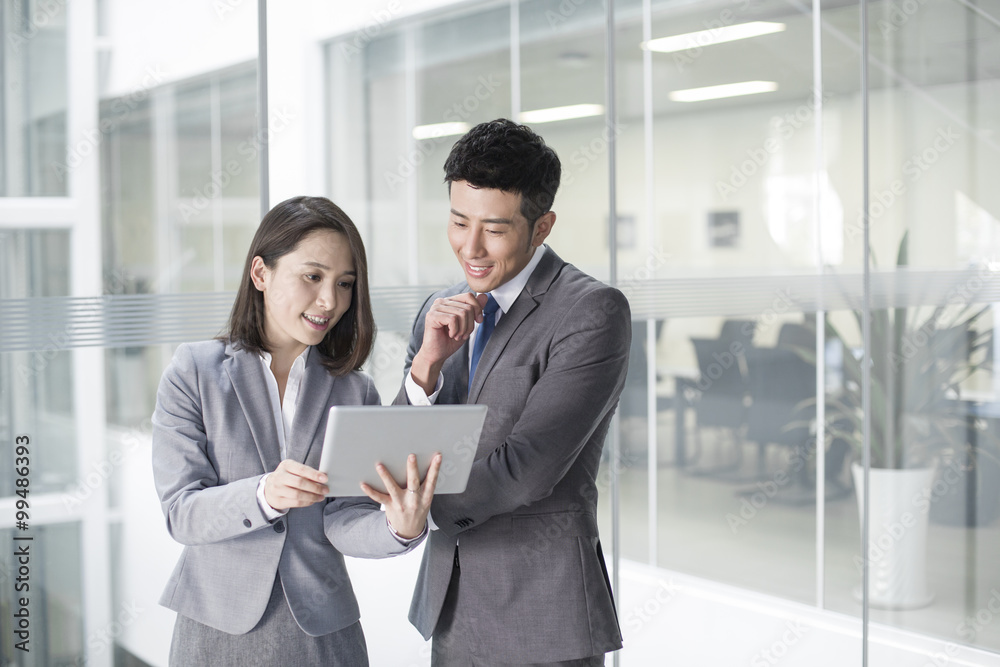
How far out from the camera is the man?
5.90 ft

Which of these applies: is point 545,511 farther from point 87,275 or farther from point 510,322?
point 87,275

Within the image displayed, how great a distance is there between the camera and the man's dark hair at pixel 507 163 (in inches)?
70.9

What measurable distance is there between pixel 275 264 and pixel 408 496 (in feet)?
1.62

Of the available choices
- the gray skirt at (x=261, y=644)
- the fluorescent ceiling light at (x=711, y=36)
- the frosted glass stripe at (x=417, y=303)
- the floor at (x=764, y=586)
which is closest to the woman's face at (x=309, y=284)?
the gray skirt at (x=261, y=644)

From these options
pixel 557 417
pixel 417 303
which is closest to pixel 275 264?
pixel 557 417

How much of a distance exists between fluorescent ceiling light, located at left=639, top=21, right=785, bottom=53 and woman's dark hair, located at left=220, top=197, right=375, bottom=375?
6.88 feet

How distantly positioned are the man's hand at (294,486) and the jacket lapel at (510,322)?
453 mm

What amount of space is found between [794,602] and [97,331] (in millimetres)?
2859

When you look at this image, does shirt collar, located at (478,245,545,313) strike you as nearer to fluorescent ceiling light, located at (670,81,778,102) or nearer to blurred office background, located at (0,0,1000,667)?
blurred office background, located at (0,0,1000,667)

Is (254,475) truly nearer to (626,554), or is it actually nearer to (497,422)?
(497,422)

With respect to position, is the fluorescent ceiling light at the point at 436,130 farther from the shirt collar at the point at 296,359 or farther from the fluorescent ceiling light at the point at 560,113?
the shirt collar at the point at 296,359

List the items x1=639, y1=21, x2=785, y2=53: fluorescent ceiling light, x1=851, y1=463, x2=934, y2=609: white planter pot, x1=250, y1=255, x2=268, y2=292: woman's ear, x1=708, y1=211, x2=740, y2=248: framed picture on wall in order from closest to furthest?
x1=250, y1=255, x2=268, y2=292: woman's ear → x1=639, y1=21, x2=785, y2=53: fluorescent ceiling light → x1=708, y1=211, x2=740, y2=248: framed picture on wall → x1=851, y1=463, x2=934, y2=609: white planter pot

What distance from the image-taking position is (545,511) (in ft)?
6.17

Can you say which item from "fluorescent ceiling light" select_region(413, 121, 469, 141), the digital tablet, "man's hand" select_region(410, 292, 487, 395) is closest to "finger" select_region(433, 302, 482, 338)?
"man's hand" select_region(410, 292, 487, 395)
